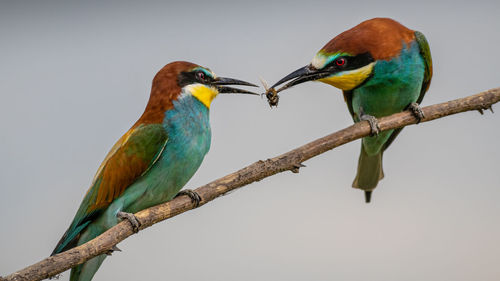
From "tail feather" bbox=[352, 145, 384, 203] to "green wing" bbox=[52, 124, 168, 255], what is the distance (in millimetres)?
938

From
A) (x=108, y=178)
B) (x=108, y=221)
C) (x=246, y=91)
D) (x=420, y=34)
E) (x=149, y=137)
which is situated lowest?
(x=108, y=221)

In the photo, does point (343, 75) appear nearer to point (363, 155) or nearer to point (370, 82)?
point (370, 82)

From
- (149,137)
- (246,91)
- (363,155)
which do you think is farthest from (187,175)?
(363,155)

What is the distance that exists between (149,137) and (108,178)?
0.19 metres

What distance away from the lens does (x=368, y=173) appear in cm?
251

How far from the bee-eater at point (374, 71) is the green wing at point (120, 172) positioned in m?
0.43

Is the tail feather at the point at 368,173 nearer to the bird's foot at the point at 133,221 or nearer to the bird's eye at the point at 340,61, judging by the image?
the bird's eye at the point at 340,61

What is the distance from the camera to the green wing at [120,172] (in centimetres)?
191

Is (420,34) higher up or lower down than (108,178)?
higher up

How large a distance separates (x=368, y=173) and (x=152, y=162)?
99 centimetres

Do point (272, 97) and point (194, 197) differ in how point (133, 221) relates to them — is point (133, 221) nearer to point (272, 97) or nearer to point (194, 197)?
point (194, 197)

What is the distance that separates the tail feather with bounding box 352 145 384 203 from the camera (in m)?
2.49

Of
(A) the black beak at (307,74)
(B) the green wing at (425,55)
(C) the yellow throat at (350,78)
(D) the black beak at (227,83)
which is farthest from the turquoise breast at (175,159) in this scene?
(B) the green wing at (425,55)

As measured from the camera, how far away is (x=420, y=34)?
2.30 m
